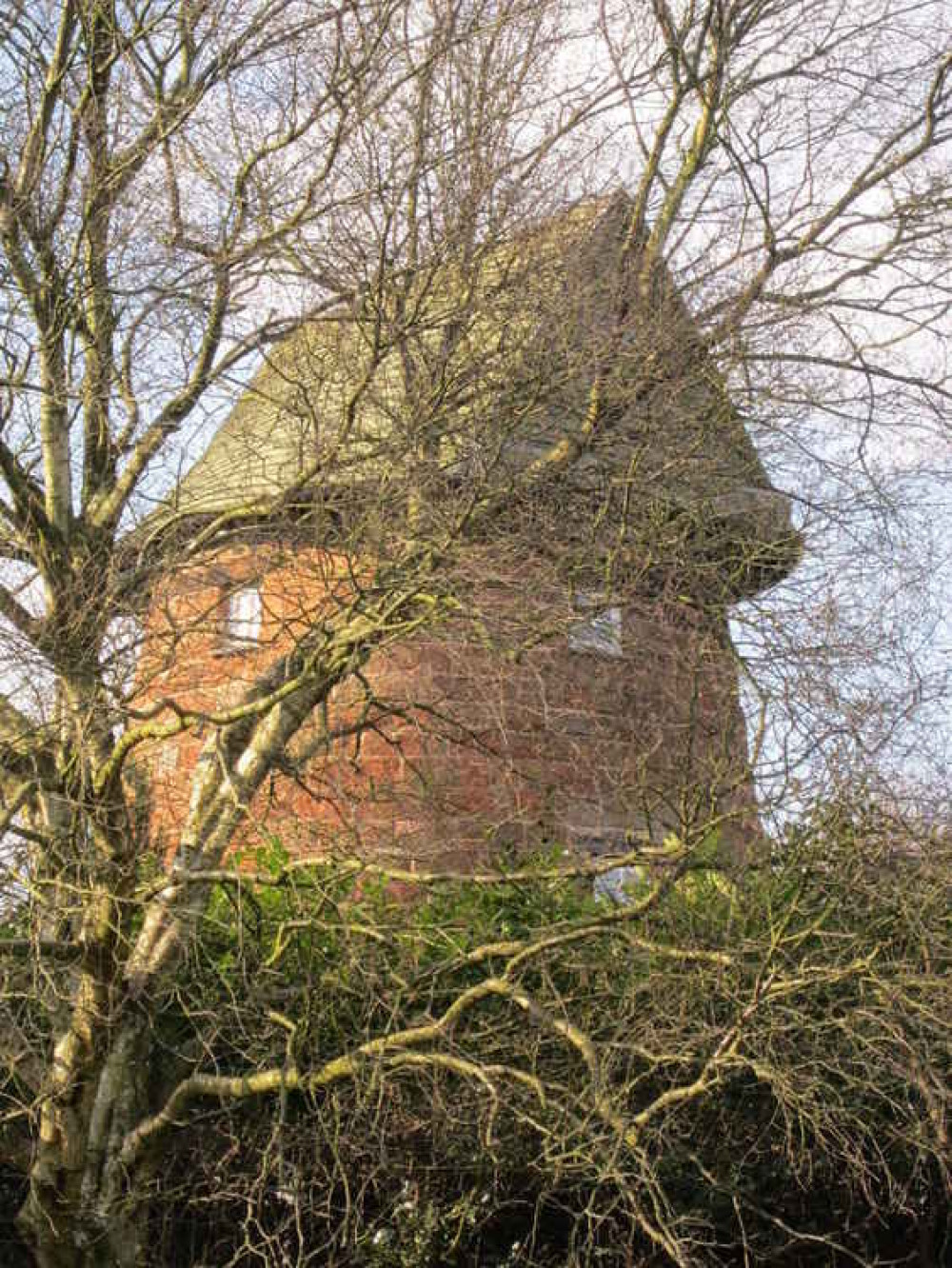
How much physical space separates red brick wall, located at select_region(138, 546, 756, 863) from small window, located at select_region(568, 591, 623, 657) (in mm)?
59

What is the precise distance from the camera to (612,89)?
26.2 feet

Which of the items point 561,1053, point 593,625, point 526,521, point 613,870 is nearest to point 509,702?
point 593,625

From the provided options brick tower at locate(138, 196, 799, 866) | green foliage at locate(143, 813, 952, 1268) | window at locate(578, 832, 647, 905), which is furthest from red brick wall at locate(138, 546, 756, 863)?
green foliage at locate(143, 813, 952, 1268)

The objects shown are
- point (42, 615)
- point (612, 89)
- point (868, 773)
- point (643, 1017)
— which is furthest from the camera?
point (612, 89)

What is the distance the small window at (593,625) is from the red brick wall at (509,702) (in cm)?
6

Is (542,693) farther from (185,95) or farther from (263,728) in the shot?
(185,95)

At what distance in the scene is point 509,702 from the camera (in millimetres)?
6672

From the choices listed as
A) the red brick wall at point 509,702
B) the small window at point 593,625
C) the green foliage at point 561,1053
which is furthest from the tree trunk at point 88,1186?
the small window at point 593,625

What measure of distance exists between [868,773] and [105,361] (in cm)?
401

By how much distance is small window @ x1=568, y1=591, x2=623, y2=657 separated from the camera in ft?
19.6

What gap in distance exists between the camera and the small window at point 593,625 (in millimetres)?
5973

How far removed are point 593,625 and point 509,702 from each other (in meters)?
0.62


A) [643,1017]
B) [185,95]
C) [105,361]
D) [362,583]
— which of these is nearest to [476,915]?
[643,1017]

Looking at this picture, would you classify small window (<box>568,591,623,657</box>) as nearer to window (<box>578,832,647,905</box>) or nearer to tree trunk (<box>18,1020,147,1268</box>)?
window (<box>578,832,647,905</box>)
